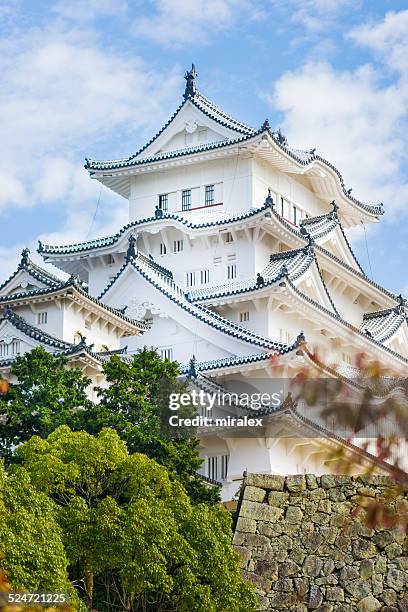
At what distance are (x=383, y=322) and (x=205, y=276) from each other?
824 cm

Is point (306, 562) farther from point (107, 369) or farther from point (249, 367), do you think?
point (249, 367)

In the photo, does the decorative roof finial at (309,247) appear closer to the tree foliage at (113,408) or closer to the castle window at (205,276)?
the castle window at (205,276)

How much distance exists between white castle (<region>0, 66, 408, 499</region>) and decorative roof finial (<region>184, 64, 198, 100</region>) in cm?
8

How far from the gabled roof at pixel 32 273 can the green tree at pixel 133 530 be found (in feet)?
52.9

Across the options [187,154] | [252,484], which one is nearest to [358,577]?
[252,484]

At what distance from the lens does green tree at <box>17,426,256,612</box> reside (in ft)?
70.1

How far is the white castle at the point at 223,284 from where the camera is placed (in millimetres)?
37969

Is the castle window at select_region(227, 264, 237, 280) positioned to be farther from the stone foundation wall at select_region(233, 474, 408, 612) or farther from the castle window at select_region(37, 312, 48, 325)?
the stone foundation wall at select_region(233, 474, 408, 612)

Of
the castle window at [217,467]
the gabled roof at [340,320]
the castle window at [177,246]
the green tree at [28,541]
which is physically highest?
the castle window at [177,246]

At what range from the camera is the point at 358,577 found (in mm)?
23969

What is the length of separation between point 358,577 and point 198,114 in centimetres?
2860

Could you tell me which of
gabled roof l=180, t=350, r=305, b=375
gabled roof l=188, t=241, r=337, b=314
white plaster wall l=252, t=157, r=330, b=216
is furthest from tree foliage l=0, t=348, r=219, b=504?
white plaster wall l=252, t=157, r=330, b=216

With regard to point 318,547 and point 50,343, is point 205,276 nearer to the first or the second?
point 50,343

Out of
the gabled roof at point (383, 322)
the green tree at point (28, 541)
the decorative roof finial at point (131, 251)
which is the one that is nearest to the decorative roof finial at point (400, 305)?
the gabled roof at point (383, 322)
